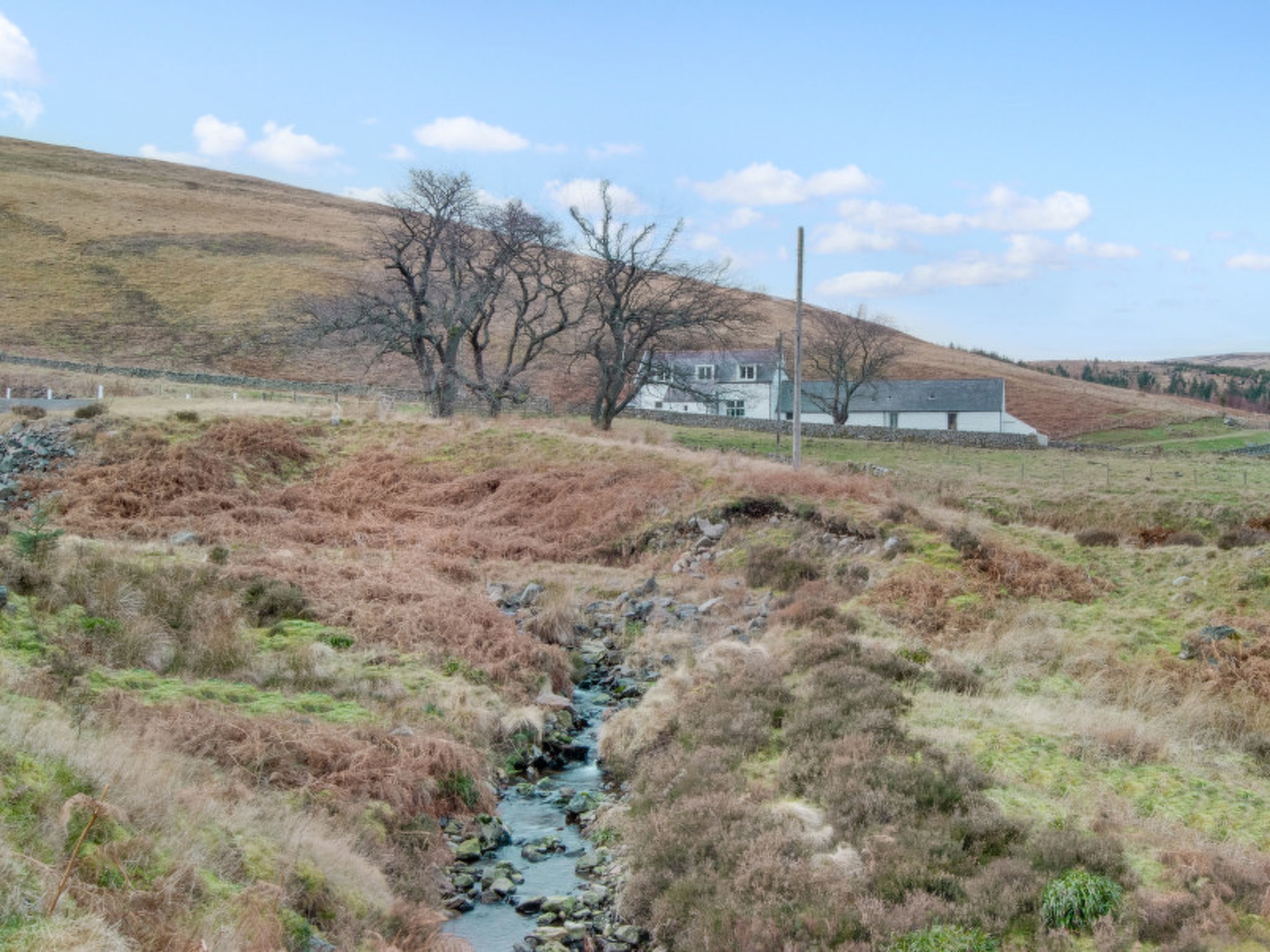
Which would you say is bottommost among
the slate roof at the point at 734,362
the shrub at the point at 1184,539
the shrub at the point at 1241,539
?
the shrub at the point at 1184,539

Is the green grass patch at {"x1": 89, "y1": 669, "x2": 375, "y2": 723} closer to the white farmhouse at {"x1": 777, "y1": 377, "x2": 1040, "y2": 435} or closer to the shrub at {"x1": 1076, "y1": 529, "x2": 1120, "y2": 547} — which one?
the shrub at {"x1": 1076, "y1": 529, "x2": 1120, "y2": 547}

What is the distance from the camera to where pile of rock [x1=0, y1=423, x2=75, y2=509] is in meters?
25.3

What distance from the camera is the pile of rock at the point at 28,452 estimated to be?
25.3 meters

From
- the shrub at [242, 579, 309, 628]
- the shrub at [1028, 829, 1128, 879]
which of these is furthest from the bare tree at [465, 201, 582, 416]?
the shrub at [1028, 829, 1128, 879]

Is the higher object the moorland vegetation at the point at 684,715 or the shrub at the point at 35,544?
the shrub at the point at 35,544

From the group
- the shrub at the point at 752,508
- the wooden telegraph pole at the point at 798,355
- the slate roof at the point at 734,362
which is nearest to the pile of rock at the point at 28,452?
the shrub at the point at 752,508

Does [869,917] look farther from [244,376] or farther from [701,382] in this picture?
[701,382]

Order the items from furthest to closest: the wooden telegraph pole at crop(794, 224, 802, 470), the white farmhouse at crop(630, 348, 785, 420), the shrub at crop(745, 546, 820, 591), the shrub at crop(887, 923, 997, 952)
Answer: the white farmhouse at crop(630, 348, 785, 420) → the wooden telegraph pole at crop(794, 224, 802, 470) → the shrub at crop(745, 546, 820, 591) → the shrub at crop(887, 923, 997, 952)

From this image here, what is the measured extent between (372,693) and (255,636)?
2.75 meters

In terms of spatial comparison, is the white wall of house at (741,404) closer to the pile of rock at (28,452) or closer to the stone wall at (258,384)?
the stone wall at (258,384)

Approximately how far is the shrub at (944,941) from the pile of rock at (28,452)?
25.2 m

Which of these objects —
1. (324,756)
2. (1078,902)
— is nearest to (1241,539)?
(1078,902)

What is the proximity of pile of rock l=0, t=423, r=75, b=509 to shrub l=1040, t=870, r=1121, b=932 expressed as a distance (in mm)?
25926

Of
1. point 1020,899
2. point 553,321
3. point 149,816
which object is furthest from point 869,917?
point 553,321
